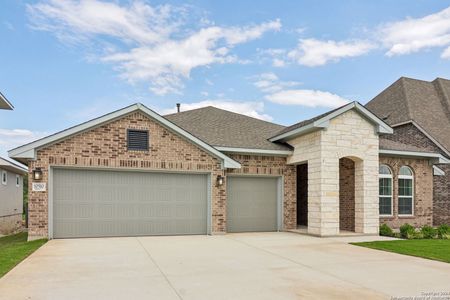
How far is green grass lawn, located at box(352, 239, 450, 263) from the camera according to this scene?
32.6 feet

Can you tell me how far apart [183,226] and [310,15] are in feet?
33.5

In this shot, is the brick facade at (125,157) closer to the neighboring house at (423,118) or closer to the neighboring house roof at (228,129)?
the neighboring house roof at (228,129)

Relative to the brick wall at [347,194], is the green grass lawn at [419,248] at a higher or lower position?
lower

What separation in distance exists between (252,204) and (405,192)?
23.4 ft

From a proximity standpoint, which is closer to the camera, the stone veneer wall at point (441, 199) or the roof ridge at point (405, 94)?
Answer: the stone veneer wall at point (441, 199)

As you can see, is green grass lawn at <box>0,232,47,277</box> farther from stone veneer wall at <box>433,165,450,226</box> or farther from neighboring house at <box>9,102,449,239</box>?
stone veneer wall at <box>433,165,450,226</box>

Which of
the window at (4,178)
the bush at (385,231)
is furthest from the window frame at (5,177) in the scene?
the bush at (385,231)

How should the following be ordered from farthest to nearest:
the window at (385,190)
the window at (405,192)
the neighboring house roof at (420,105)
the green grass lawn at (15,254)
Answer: the neighboring house roof at (420,105), the window at (405,192), the window at (385,190), the green grass lawn at (15,254)

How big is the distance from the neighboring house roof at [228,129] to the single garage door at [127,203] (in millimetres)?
1950

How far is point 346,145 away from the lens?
14359 mm

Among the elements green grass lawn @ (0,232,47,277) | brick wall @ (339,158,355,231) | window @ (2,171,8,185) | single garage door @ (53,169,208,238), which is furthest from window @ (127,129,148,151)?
window @ (2,171,8,185)

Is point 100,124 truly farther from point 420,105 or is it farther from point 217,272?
point 420,105

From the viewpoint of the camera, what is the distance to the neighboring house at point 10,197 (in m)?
21.3

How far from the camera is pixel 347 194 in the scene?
52.5 feet
